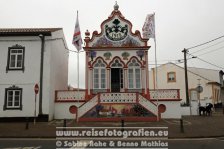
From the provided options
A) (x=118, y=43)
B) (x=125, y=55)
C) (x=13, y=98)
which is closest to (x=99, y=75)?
(x=125, y=55)

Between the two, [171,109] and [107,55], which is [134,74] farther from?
[171,109]

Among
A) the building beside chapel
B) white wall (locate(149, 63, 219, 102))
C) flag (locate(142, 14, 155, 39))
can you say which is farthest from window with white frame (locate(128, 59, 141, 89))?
white wall (locate(149, 63, 219, 102))

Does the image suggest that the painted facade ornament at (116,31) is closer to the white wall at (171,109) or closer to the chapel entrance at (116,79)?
the chapel entrance at (116,79)

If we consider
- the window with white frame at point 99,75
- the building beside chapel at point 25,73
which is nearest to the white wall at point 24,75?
the building beside chapel at point 25,73

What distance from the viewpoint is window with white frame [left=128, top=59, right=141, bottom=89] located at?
80.5 ft

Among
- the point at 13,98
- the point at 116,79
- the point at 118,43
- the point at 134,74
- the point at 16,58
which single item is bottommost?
the point at 13,98

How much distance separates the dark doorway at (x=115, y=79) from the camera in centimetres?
2464

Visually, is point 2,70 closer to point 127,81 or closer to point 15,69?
point 15,69

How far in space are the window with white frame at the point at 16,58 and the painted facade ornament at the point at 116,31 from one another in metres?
7.88

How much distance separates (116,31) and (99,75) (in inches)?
177

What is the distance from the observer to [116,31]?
2520cm

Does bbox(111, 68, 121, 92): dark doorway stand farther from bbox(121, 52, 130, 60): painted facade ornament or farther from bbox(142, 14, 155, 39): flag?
bbox(142, 14, 155, 39): flag

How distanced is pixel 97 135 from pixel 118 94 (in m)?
8.56

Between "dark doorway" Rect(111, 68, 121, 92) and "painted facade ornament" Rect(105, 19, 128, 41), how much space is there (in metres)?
3.00
